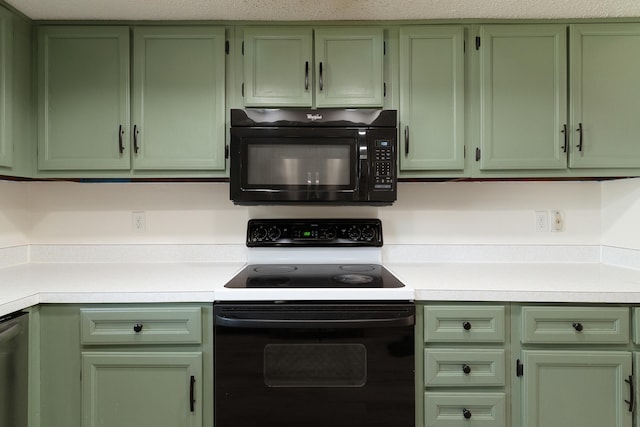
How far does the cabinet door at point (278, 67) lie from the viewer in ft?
5.52

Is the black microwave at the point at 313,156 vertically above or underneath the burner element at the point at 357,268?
above

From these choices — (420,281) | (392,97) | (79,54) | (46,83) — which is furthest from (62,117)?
(420,281)

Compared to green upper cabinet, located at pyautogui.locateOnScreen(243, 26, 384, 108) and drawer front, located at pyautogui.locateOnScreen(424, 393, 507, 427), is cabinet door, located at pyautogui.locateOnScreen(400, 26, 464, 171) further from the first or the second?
drawer front, located at pyautogui.locateOnScreen(424, 393, 507, 427)

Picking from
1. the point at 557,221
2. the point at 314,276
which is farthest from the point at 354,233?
the point at 557,221

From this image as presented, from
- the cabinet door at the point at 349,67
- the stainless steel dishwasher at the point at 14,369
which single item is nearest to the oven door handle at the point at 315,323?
the stainless steel dishwasher at the point at 14,369

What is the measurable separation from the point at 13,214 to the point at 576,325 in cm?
269

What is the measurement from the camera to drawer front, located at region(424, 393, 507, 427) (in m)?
1.36

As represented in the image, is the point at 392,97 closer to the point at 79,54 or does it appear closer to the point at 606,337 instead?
the point at 606,337

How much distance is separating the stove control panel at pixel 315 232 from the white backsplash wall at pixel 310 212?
7cm

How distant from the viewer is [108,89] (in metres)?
1.67

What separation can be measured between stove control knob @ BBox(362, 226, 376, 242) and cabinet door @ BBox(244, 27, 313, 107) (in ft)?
2.36

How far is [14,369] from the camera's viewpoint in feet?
4.12

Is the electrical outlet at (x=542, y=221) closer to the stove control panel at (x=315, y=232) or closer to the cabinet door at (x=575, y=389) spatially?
the cabinet door at (x=575, y=389)

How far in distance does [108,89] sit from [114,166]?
0.36 metres
